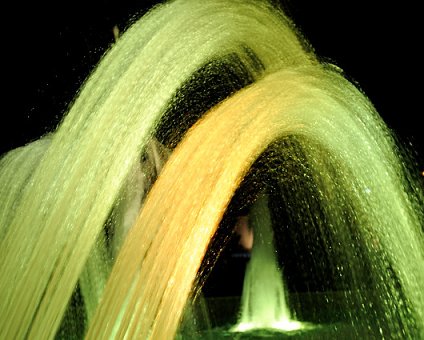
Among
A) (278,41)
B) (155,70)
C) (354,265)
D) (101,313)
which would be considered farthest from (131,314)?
(354,265)

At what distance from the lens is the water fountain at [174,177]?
4.11m

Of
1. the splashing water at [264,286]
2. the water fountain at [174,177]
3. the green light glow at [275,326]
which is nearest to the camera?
the water fountain at [174,177]

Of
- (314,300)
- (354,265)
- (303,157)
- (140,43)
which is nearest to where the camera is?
(140,43)

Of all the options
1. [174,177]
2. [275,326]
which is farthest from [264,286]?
[174,177]

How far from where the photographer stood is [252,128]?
17.1 ft

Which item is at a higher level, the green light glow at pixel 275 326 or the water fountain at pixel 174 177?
the water fountain at pixel 174 177

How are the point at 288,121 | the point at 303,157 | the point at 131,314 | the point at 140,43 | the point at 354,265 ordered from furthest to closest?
the point at 354,265
the point at 303,157
the point at 288,121
the point at 140,43
the point at 131,314

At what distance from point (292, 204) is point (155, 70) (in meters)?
9.53

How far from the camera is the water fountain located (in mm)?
4113

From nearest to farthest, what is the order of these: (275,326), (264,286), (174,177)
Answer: (174,177), (275,326), (264,286)

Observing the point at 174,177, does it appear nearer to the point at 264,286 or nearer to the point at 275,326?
the point at 275,326

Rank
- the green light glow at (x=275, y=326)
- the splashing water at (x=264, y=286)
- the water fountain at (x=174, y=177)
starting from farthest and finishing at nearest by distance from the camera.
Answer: the splashing water at (x=264, y=286) < the green light glow at (x=275, y=326) < the water fountain at (x=174, y=177)

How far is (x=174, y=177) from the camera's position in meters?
4.43

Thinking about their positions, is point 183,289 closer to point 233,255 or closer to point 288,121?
point 288,121
